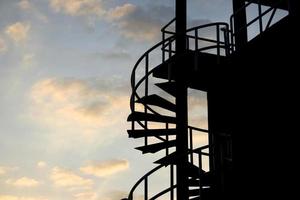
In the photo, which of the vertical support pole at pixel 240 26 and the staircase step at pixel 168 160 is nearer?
the staircase step at pixel 168 160

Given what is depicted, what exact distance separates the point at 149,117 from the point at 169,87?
1131mm

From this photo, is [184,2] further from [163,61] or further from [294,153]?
[294,153]

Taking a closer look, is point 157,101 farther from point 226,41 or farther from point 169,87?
point 226,41

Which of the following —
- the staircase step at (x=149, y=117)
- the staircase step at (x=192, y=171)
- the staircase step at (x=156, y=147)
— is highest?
the staircase step at (x=149, y=117)

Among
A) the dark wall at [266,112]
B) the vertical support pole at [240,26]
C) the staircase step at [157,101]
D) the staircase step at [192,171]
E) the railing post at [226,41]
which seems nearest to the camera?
the dark wall at [266,112]

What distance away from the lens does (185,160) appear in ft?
48.8

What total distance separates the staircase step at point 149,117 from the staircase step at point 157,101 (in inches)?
14.3

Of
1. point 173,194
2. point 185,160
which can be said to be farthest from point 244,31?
point 173,194

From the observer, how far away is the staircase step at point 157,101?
49.5 ft

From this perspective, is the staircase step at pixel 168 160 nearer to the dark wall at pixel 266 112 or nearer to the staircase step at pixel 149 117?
the staircase step at pixel 149 117

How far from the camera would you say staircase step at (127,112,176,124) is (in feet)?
48.8

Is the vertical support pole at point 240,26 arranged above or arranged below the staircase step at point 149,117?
above

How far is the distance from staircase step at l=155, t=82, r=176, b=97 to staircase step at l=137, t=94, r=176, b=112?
0.34 m

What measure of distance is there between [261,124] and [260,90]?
0.90m
